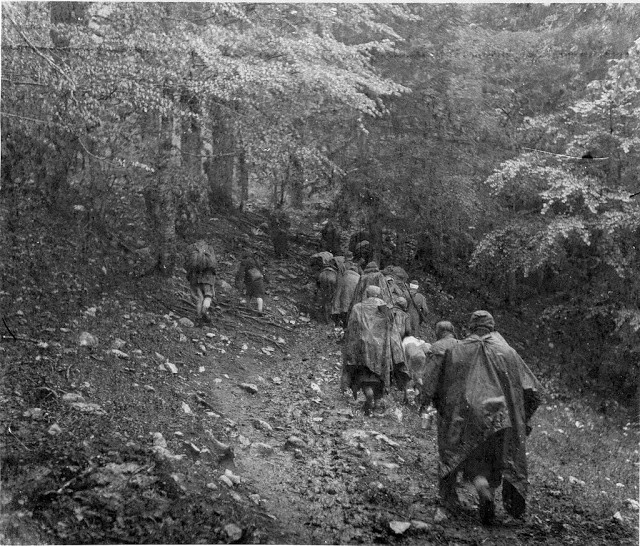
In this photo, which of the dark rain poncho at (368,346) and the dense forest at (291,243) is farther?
the dark rain poncho at (368,346)

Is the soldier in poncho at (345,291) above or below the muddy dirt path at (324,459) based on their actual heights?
above

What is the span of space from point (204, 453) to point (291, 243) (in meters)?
3.07

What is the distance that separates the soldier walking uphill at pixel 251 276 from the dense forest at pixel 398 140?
65 centimetres

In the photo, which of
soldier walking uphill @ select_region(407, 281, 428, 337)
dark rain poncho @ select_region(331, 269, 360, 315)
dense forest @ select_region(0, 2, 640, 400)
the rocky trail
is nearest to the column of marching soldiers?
soldier walking uphill @ select_region(407, 281, 428, 337)

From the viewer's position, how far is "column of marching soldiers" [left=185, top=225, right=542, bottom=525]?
19.0 ft

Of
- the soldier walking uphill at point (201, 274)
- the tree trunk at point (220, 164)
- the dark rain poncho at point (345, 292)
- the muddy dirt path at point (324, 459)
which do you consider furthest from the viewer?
the dark rain poncho at point (345, 292)

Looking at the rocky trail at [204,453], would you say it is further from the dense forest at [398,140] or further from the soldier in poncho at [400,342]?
the dense forest at [398,140]

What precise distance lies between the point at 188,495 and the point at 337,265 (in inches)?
166

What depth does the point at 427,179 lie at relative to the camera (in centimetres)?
820

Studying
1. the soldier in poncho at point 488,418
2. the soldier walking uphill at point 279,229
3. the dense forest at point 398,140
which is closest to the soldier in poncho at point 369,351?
the dense forest at point 398,140

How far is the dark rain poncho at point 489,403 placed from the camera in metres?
5.76

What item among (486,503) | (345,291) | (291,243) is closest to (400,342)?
(345,291)

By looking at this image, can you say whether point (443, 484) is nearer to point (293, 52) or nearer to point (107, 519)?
point (107, 519)

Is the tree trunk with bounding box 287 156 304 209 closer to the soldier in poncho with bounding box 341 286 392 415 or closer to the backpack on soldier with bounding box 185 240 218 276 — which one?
the backpack on soldier with bounding box 185 240 218 276
